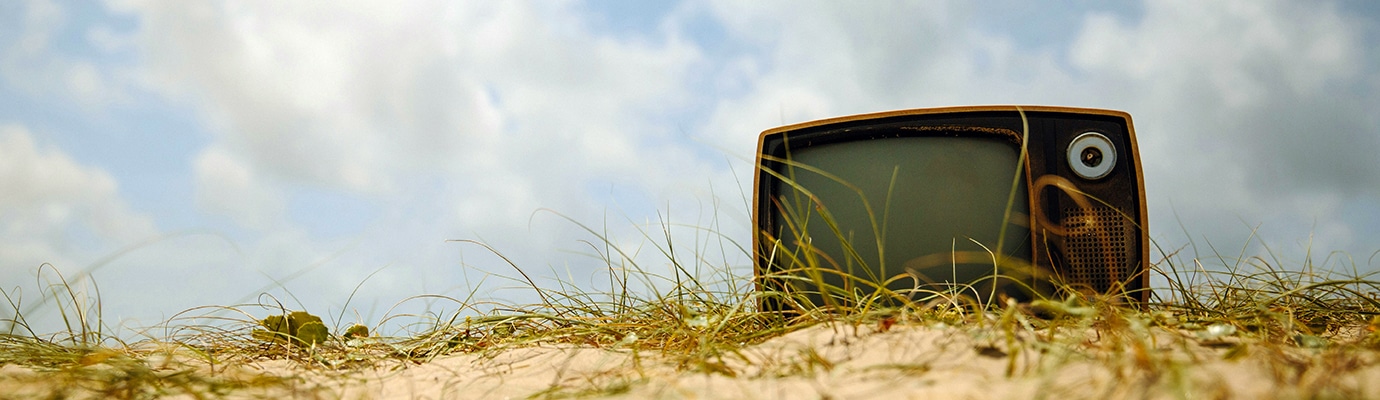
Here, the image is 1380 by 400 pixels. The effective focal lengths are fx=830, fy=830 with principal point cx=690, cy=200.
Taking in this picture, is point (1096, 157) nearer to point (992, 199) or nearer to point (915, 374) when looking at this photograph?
point (992, 199)

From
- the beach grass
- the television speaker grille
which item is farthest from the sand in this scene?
the television speaker grille

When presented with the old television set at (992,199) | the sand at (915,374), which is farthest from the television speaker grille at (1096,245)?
the sand at (915,374)

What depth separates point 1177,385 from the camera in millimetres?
877

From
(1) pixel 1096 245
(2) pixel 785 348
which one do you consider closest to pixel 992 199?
(1) pixel 1096 245

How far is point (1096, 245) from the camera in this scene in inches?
86.9

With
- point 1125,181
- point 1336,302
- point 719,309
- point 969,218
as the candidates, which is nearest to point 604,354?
point 719,309

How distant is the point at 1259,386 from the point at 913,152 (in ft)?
4.24

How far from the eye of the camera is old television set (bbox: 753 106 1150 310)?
2197mm

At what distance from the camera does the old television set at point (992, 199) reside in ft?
7.21

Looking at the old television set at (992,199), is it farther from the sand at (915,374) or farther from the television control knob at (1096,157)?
the sand at (915,374)

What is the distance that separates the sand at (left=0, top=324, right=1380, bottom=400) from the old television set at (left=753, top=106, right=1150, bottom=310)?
722mm

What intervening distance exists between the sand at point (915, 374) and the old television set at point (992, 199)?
2.37 ft

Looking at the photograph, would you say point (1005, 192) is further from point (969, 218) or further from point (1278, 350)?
point (1278, 350)

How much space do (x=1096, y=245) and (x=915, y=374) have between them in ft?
4.29
